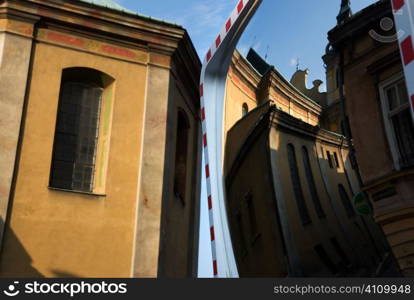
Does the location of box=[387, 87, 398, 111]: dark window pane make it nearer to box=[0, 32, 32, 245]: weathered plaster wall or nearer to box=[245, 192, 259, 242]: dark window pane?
box=[245, 192, 259, 242]: dark window pane

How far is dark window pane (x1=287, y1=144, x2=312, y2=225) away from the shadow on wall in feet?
22.5

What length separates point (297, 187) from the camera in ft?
6.16

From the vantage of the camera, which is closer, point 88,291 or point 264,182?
point 264,182

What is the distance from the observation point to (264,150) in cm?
209

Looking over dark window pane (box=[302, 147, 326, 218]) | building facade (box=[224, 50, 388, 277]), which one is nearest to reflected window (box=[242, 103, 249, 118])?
building facade (box=[224, 50, 388, 277])

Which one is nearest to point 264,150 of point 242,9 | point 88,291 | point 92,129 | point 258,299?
point 258,299

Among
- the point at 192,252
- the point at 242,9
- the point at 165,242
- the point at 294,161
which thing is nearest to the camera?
the point at 294,161

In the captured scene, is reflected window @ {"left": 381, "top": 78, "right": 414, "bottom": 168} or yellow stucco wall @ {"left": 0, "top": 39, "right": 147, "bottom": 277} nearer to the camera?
reflected window @ {"left": 381, "top": 78, "right": 414, "bottom": 168}

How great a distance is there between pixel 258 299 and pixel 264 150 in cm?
60

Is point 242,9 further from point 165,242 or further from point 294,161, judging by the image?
point 165,242

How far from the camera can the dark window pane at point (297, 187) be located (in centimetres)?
183

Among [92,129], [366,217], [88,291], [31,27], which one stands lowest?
[88,291]

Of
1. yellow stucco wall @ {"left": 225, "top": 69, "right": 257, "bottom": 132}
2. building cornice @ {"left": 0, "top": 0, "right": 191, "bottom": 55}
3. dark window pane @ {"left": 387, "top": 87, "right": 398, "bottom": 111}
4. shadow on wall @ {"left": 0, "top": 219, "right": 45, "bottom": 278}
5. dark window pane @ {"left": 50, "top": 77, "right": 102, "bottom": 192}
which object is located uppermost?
building cornice @ {"left": 0, "top": 0, "right": 191, "bottom": 55}

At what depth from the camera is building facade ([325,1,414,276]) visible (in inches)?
56.5
